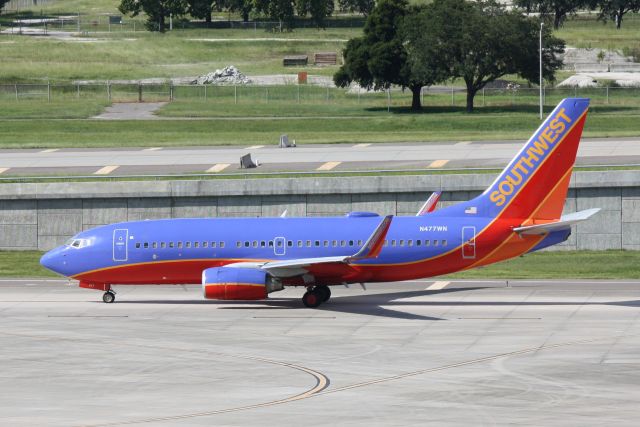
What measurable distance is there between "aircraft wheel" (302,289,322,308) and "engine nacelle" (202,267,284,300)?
7.24ft

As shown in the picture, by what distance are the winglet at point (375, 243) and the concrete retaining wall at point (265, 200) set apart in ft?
60.3

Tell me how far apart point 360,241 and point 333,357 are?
9962 mm

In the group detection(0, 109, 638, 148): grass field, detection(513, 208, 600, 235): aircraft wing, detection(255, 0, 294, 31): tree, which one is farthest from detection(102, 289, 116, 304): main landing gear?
detection(255, 0, 294, 31): tree

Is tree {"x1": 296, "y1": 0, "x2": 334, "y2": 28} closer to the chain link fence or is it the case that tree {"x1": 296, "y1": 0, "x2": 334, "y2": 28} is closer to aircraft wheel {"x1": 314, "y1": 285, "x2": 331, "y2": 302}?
the chain link fence

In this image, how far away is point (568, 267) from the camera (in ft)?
196

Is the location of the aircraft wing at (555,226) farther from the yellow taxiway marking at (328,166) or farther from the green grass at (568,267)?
the yellow taxiway marking at (328,166)

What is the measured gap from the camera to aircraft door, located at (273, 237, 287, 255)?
49.3 m

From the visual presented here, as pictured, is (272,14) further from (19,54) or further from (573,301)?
(573,301)

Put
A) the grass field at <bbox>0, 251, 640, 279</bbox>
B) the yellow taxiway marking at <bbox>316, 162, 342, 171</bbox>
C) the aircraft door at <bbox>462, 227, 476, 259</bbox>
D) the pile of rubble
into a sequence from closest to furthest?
the aircraft door at <bbox>462, 227, 476, 259</bbox>
the grass field at <bbox>0, 251, 640, 279</bbox>
the yellow taxiway marking at <bbox>316, 162, 342, 171</bbox>
the pile of rubble

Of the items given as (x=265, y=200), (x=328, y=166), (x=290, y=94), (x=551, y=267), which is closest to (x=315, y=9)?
(x=290, y=94)

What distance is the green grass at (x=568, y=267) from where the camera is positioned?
57438mm

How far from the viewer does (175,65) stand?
15262 cm

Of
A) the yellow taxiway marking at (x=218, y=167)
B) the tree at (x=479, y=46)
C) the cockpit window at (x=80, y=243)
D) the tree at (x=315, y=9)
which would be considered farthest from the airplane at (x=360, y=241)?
the tree at (x=315, y=9)

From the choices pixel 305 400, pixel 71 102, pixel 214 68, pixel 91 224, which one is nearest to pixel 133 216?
pixel 91 224
